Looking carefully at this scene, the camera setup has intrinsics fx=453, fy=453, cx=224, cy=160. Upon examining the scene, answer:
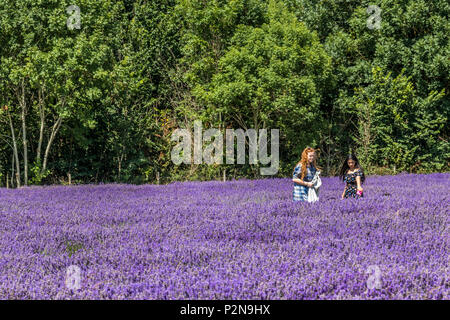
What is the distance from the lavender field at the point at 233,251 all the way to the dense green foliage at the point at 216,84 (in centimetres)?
891

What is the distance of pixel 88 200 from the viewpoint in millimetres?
9555

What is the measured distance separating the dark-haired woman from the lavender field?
51 centimetres

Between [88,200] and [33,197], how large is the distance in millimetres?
1625

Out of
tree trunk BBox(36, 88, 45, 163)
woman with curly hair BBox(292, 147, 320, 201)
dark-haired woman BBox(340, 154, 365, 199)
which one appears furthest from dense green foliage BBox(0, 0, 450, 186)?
woman with curly hair BBox(292, 147, 320, 201)

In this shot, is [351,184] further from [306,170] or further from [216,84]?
[216,84]

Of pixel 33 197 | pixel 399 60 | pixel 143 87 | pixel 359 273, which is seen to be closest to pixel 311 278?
pixel 359 273

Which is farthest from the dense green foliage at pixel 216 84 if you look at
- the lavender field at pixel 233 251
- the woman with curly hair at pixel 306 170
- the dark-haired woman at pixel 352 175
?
the lavender field at pixel 233 251

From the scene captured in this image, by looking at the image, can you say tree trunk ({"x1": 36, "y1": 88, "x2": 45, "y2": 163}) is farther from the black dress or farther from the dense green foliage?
the black dress

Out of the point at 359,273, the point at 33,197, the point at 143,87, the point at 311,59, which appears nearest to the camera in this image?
the point at 359,273

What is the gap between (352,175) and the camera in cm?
865

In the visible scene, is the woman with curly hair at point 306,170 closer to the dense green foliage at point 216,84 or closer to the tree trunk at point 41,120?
the dense green foliage at point 216,84

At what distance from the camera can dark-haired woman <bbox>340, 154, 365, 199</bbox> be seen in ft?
27.7

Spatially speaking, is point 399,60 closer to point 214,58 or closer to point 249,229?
point 214,58

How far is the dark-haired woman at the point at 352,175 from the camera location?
333 inches
